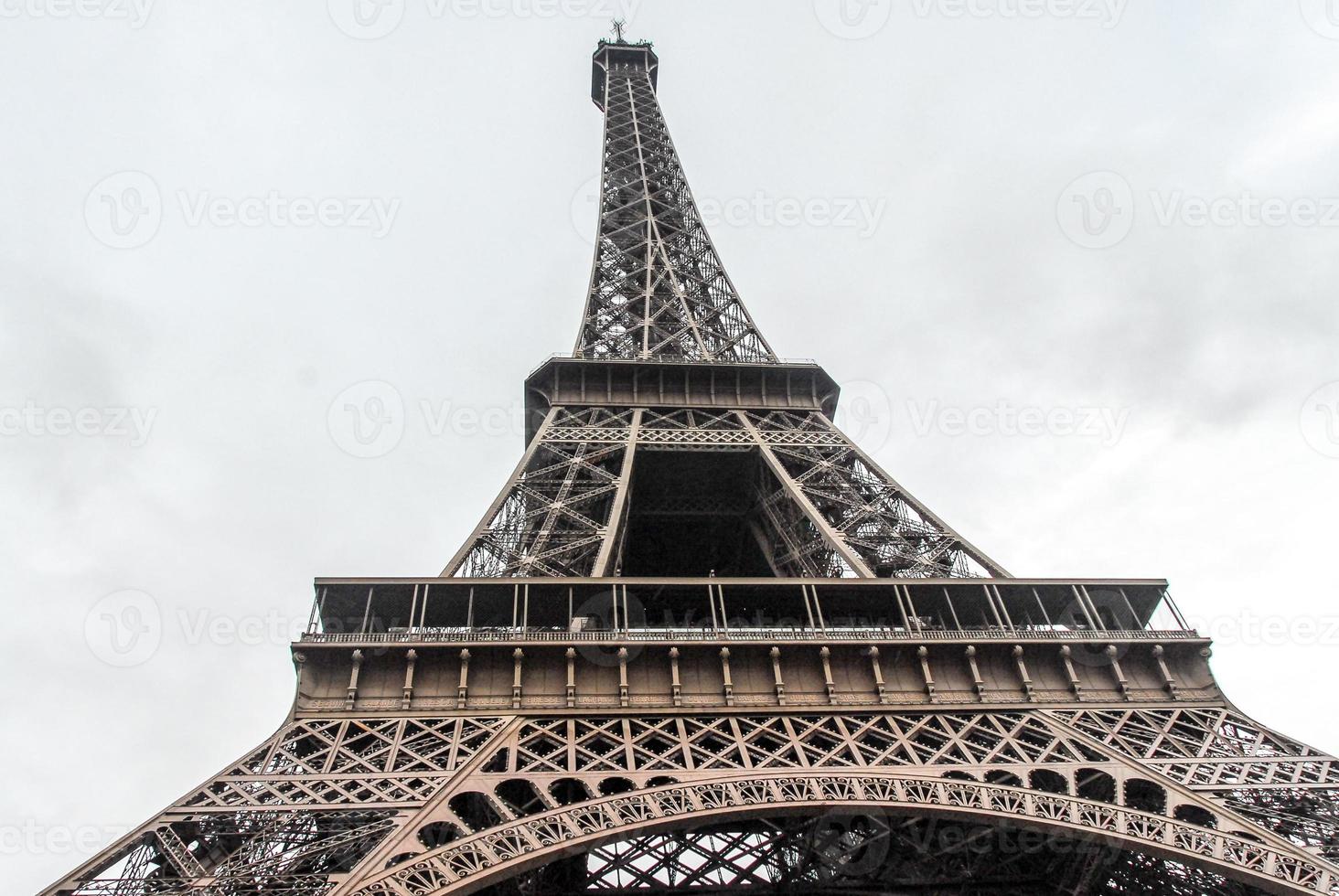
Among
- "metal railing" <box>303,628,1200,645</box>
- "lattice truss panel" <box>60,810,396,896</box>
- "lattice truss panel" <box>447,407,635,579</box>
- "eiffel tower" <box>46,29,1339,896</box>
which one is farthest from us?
"lattice truss panel" <box>447,407,635,579</box>

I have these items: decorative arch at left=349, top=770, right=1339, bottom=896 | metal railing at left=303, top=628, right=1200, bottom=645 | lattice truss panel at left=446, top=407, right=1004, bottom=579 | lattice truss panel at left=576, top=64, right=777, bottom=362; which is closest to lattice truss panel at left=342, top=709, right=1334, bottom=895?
decorative arch at left=349, top=770, right=1339, bottom=896

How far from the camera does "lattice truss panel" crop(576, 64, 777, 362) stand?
37.8 meters

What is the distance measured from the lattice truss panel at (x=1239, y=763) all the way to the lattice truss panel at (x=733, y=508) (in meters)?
5.07

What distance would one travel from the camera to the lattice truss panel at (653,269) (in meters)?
37.8

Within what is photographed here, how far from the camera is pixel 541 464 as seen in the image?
29453mm

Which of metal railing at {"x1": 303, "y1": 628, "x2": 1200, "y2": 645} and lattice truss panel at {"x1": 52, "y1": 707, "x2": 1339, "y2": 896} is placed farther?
metal railing at {"x1": 303, "y1": 628, "x2": 1200, "y2": 645}

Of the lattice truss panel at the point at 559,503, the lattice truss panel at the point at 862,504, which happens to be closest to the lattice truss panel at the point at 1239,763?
the lattice truss panel at the point at 862,504

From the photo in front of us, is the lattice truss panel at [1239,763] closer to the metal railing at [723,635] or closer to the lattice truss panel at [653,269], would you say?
the metal railing at [723,635]

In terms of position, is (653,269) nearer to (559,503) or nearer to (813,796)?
(559,503)

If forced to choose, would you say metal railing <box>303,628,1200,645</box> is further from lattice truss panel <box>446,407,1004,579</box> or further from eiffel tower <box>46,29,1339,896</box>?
lattice truss panel <box>446,407,1004,579</box>

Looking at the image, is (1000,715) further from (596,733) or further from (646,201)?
(646,201)

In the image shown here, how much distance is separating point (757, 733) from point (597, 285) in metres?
26.1

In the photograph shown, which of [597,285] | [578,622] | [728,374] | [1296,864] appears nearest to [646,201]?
[597,285]

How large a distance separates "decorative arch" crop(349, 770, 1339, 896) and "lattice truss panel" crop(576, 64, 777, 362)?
824 inches
